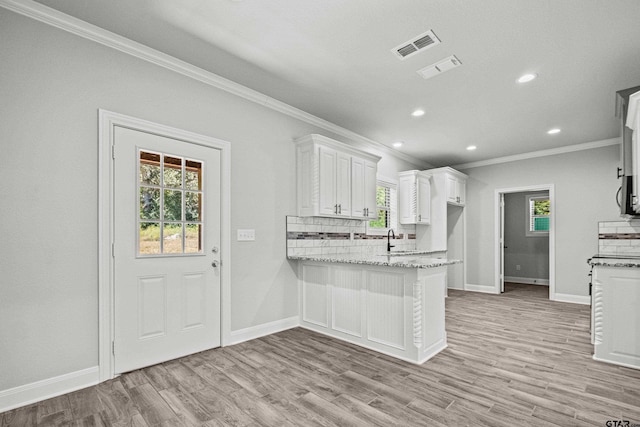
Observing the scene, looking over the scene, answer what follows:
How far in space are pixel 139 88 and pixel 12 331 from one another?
81.4 inches

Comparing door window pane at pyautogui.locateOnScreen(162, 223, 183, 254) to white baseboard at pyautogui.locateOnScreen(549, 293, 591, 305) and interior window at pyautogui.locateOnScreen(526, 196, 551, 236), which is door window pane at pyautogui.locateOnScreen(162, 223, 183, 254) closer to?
white baseboard at pyautogui.locateOnScreen(549, 293, 591, 305)

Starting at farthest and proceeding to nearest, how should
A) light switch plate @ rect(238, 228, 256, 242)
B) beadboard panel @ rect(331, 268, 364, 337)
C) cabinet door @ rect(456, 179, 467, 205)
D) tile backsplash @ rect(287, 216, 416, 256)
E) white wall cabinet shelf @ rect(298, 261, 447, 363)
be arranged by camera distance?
cabinet door @ rect(456, 179, 467, 205), tile backsplash @ rect(287, 216, 416, 256), light switch plate @ rect(238, 228, 256, 242), beadboard panel @ rect(331, 268, 364, 337), white wall cabinet shelf @ rect(298, 261, 447, 363)

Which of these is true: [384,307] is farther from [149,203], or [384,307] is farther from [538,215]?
[538,215]

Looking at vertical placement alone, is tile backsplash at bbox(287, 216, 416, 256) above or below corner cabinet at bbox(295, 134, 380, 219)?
below

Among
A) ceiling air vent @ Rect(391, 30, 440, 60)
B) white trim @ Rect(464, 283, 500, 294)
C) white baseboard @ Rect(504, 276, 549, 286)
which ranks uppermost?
ceiling air vent @ Rect(391, 30, 440, 60)

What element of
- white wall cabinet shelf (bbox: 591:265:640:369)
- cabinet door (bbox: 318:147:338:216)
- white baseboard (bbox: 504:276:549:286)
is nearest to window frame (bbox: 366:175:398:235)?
cabinet door (bbox: 318:147:338:216)

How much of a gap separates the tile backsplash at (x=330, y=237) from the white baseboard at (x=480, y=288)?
2.42m

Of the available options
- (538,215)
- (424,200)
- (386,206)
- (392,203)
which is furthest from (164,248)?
(538,215)

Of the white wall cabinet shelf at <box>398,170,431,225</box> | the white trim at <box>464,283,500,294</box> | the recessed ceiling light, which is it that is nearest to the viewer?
the recessed ceiling light

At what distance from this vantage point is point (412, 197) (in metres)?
6.03

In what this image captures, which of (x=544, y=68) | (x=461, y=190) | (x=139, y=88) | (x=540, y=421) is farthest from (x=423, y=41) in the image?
(x=461, y=190)

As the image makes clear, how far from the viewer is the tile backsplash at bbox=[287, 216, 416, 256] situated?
13.5 feet

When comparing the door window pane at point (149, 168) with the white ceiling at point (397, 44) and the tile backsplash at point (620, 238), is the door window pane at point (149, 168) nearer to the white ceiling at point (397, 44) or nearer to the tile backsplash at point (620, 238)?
the white ceiling at point (397, 44)

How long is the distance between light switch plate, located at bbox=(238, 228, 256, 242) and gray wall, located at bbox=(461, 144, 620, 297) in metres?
5.17
